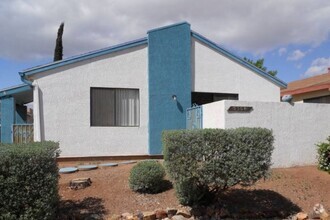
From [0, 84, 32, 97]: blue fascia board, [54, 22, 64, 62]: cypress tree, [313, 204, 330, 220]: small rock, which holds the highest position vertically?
[54, 22, 64, 62]: cypress tree

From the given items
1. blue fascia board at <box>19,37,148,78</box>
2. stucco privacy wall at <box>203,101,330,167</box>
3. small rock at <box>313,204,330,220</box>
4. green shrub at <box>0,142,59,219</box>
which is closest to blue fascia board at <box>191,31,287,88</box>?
blue fascia board at <box>19,37,148,78</box>

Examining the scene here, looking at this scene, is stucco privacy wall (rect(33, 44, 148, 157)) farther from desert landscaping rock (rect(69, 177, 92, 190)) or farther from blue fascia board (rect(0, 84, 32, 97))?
desert landscaping rock (rect(69, 177, 92, 190))

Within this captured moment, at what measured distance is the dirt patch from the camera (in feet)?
23.8

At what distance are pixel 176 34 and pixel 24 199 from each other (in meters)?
8.90

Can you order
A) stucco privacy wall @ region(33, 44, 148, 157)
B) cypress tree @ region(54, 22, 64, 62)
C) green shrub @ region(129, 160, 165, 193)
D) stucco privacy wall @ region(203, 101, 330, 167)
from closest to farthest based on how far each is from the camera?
green shrub @ region(129, 160, 165, 193), stucco privacy wall @ region(203, 101, 330, 167), stucco privacy wall @ region(33, 44, 148, 157), cypress tree @ region(54, 22, 64, 62)

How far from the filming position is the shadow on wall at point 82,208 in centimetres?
679

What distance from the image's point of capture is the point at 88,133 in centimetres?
1215

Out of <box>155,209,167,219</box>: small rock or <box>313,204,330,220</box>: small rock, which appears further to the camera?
<box>313,204,330,220</box>: small rock

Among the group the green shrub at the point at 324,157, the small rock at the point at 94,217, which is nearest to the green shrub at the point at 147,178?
the small rock at the point at 94,217

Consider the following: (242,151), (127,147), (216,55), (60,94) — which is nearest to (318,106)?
(216,55)

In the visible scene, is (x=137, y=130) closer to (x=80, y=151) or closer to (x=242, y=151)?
(x=80, y=151)

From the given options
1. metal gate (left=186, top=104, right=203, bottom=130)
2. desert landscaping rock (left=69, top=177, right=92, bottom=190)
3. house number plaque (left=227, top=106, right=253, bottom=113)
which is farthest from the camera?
metal gate (left=186, top=104, right=203, bottom=130)

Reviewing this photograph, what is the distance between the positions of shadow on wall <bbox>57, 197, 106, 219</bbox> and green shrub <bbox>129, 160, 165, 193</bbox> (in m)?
0.85

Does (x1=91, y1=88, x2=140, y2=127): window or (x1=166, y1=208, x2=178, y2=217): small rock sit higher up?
(x1=91, y1=88, x2=140, y2=127): window
